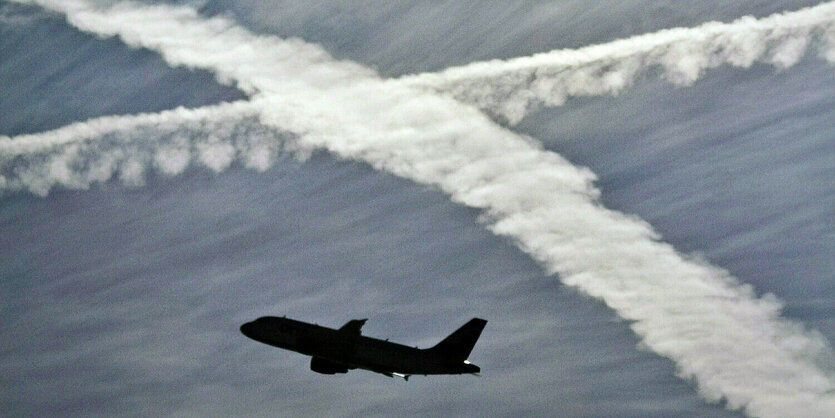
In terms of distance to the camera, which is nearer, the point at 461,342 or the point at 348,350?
the point at 348,350

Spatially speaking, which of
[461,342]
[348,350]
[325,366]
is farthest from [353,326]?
[461,342]

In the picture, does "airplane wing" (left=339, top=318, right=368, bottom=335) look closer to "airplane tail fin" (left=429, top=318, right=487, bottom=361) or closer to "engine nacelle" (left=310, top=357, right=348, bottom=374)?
"engine nacelle" (left=310, top=357, right=348, bottom=374)

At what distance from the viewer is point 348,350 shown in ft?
493

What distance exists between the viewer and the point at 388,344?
508 feet

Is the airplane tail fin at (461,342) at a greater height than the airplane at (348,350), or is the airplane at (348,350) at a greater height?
the airplane tail fin at (461,342)

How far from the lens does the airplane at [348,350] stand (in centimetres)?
15025

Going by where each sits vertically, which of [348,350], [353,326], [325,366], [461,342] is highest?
[461,342]

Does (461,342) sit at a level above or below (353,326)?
above

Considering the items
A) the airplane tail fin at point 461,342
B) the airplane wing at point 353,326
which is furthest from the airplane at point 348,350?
the airplane tail fin at point 461,342

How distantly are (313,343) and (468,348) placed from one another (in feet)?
99.2

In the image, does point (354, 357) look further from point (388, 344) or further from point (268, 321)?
point (268, 321)

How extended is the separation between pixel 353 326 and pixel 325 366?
782 centimetres

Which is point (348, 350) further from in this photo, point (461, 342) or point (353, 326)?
point (461, 342)

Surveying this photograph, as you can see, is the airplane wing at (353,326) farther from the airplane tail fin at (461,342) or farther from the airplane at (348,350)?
the airplane tail fin at (461,342)
